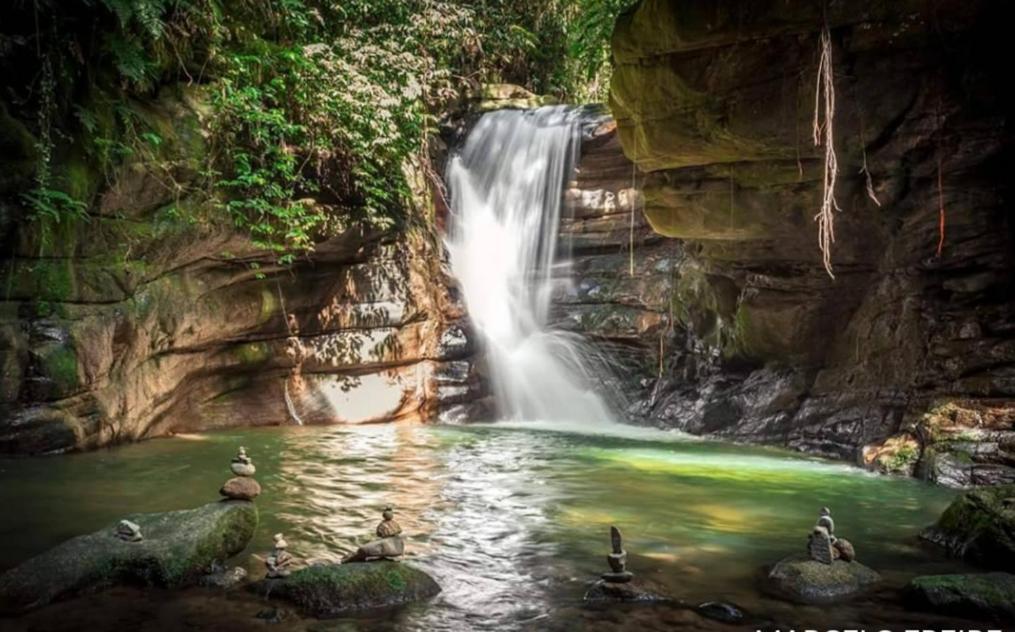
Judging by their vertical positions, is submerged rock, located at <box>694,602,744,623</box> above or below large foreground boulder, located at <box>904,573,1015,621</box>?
below

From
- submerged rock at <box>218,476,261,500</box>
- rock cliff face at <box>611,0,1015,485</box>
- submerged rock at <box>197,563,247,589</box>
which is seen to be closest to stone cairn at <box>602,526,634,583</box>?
submerged rock at <box>197,563,247,589</box>

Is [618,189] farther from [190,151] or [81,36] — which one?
[81,36]

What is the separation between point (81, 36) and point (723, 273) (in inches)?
410

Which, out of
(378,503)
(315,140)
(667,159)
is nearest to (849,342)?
(667,159)

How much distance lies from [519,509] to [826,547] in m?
3.07

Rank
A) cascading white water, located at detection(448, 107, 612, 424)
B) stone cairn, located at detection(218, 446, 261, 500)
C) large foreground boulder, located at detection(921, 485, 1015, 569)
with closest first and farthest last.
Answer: large foreground boulder, located at detection(921, 485, 1015, 569) → stone cairn, located at detection(218, 446, 261, 500) → cascading white water, located at detection(448, 107, 612, 424)

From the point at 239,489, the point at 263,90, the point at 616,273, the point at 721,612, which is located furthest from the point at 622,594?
the point at 616,273

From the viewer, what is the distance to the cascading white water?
16.5m

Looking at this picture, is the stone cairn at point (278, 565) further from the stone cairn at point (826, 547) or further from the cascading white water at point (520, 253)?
the cascading white water at point (520, 253)

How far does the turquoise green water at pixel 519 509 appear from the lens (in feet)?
16.9

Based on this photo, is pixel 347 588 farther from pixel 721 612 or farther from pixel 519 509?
pixel 519 509

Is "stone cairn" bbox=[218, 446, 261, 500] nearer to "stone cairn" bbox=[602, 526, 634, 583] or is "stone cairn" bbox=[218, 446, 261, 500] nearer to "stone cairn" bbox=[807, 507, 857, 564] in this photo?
"stone cairn" bbox=[602, 526, 634, 583]

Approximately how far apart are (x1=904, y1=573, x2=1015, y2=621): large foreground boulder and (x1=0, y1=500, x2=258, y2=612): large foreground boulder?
181 inches

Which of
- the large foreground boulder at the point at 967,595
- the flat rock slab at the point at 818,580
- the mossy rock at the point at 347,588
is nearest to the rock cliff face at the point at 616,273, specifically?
the flat rock slab at the point at 818,580
